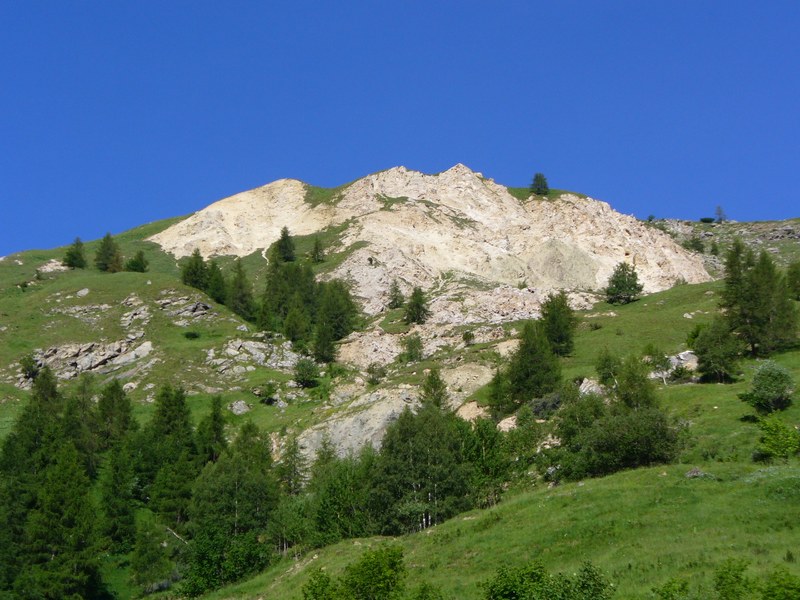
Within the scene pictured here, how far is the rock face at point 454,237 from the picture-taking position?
461 ft

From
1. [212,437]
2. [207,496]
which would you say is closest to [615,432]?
[207,496]

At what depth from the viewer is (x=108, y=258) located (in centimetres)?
14388

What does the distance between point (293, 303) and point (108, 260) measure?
4578cm

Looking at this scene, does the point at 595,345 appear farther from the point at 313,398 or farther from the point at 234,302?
the point at 234,302

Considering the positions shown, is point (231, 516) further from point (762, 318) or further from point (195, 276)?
point (195, 276)

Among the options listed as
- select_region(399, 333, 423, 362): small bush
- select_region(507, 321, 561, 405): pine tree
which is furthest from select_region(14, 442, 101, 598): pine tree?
select_region(399, 333, 423, 362): small bush

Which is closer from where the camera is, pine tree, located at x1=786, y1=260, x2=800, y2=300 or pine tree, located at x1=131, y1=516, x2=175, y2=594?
pine tree, located at x1=131, y1=516, x2=175, y2=594

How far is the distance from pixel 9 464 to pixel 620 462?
178 feet

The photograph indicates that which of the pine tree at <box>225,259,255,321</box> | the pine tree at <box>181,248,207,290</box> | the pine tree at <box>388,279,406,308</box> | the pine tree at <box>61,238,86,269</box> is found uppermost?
the pine tree at <box>61,238,86,269</box>

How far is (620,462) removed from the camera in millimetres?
51969

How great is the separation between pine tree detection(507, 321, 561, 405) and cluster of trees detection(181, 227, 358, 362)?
3505 centimetres

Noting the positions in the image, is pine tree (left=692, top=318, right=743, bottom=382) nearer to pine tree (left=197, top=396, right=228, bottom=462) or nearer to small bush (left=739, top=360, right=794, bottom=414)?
small bush (left=739, top=360, right=794, bottom=414)

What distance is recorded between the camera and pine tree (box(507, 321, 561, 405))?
76250 mm

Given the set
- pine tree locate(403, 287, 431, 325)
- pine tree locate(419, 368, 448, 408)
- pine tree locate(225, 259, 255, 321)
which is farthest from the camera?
pine tree locate(225, 259, 255, 321)
